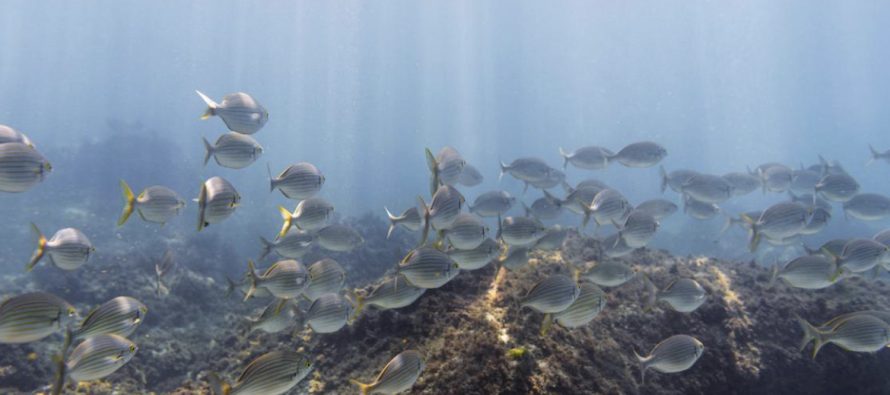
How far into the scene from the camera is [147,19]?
140625 millimetres

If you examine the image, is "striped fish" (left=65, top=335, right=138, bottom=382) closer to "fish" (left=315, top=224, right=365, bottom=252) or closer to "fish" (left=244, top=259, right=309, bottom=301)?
"fish" (left=244, top=259, right=309, bottom=301)

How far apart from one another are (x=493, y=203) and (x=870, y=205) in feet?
23.8

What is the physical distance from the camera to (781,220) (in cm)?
584

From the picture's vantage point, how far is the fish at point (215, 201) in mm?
3977

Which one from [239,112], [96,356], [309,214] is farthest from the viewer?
[309,214]

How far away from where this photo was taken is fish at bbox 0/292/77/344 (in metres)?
3.28

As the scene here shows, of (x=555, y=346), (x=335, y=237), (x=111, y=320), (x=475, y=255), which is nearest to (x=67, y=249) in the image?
(x=111, y=320)

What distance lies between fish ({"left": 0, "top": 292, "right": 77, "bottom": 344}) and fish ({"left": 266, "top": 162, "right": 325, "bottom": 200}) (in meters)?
2.24

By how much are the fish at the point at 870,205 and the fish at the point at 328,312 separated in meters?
9.50

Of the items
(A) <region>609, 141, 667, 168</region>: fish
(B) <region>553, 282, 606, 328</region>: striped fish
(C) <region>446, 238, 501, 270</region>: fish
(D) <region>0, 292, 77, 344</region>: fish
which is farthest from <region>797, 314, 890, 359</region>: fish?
(D) <region>0, 292, 77, 344</region>: fish

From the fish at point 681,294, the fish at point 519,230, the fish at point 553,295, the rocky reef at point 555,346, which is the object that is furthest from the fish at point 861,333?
the fish at point 519,230

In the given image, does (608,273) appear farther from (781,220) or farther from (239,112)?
(239,112)

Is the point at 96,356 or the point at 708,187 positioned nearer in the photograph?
the point at 96,356

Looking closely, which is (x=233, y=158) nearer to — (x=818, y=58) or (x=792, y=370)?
(x=792, y=370)
